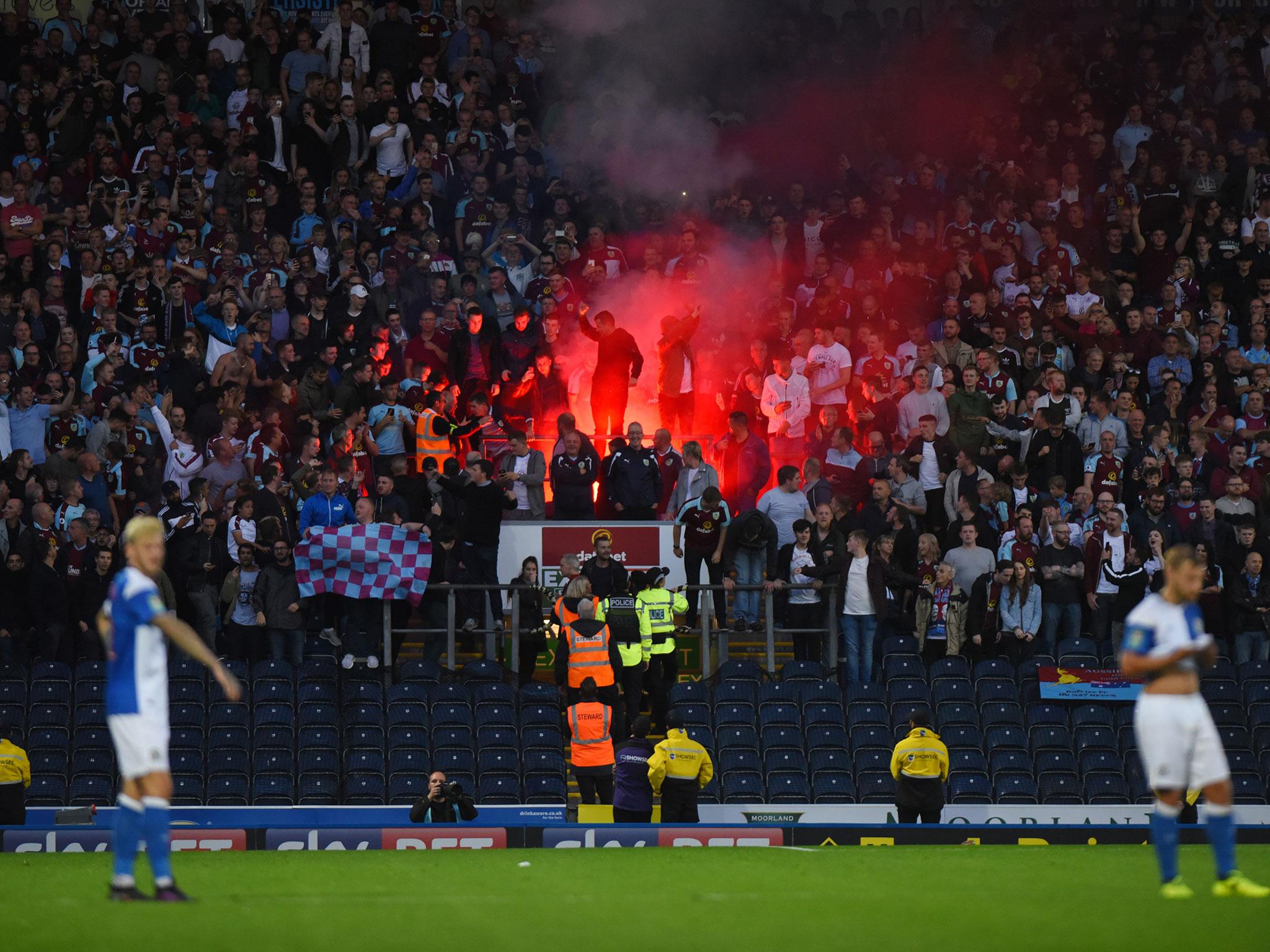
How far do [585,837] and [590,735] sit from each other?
74.4 inches

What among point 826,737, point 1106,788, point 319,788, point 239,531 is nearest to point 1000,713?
point 1106,788

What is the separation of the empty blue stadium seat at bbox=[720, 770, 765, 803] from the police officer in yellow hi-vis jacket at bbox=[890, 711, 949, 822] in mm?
1930

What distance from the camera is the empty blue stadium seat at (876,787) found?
1764 cm

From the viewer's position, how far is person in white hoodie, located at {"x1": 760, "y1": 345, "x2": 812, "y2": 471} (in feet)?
69.8

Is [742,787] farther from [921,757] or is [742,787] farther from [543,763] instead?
[921,757]

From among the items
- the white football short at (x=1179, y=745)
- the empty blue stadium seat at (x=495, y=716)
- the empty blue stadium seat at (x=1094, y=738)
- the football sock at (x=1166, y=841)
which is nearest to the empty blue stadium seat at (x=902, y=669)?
the empty blue stadium seat at (x=1094, y=738)

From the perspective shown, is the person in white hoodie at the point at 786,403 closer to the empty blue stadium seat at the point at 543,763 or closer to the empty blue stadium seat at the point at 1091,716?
the empty blue stadium seat at the point at 1091,716

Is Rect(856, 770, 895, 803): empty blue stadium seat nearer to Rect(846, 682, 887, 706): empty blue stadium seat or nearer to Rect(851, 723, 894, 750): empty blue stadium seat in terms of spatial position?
Rect(851, 723, 894, 750): empty blue stadium seat

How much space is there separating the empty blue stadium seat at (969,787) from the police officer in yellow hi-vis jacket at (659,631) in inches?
127

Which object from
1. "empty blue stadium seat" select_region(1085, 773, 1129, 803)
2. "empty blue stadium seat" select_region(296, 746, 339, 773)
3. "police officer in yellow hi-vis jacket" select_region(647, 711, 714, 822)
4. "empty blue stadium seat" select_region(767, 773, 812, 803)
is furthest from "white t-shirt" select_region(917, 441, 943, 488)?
"empty blue stadium seat" select_region(296, 746, 339, 773)

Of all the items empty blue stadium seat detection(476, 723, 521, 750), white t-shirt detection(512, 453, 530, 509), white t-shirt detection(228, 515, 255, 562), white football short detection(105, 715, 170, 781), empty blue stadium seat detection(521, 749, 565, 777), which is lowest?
empty blue stadium seat detection(521, 749, 565, 777)

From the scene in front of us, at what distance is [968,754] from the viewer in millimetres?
18203

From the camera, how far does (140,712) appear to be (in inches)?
332

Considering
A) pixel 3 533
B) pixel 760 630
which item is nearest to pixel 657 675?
pixel 760 630
